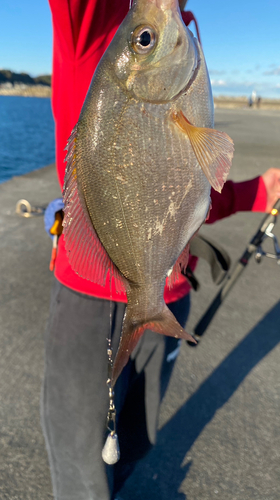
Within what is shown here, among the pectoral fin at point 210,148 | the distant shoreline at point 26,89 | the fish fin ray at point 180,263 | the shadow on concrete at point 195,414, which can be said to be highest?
the pectoral fin at point 210,148

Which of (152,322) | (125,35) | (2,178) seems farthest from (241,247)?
(2,178)

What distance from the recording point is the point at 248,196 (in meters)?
1.62

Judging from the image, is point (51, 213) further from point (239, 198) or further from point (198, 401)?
point (198, 401)

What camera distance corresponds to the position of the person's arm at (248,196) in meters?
1.59

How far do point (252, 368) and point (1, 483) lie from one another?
2071mm

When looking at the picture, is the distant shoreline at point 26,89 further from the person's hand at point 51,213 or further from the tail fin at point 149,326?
the tail fin at point 149,326

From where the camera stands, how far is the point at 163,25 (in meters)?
0.95

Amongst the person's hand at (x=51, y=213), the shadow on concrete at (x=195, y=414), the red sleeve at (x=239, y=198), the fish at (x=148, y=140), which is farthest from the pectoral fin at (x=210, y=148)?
the shadow on concrete at (x=195, y=414)

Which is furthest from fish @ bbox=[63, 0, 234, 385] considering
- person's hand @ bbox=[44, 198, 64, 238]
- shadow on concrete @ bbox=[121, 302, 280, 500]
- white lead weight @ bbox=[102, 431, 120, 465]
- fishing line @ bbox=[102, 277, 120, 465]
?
shadow on concrete @ bbox=[121, 302, 280, 500]

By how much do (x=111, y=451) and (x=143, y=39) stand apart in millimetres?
1596

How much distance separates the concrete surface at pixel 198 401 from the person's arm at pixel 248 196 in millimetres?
1607

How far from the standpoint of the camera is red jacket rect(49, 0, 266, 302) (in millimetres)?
1178

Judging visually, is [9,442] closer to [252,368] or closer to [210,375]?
[210,375]

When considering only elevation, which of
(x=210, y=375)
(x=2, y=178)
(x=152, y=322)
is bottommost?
(x=2, y=178)
